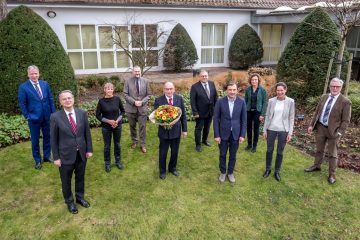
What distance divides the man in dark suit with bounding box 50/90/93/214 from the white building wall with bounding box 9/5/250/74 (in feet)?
37.1

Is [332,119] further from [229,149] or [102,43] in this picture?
[102,43]

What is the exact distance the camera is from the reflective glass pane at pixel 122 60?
15944mm

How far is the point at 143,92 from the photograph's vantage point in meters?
6.74

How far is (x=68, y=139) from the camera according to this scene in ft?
14.5

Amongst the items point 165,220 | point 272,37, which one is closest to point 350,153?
point 165,220

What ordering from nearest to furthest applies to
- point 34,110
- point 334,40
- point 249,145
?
point 34,110 → point 249,145 → point 334,40

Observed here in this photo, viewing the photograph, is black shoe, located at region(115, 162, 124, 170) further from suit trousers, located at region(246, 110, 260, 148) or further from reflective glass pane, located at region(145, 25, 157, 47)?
reflective glass pane, located at region(145, 25, 157, 47)

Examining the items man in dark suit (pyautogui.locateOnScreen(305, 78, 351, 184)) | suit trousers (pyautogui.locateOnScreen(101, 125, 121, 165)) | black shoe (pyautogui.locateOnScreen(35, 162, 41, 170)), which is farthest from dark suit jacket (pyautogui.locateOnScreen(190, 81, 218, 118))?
black shoe (pyautogui.locateOnScreen(35, 162, 41, 170))

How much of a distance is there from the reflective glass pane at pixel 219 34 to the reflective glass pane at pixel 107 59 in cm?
621

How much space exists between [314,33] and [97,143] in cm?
720

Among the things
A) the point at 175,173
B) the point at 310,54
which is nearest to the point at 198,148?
the point at 175,173

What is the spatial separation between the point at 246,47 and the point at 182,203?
13.4 metres

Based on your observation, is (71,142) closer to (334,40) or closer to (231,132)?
(231,132)

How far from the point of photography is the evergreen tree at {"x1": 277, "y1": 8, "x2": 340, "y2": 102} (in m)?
9.06
